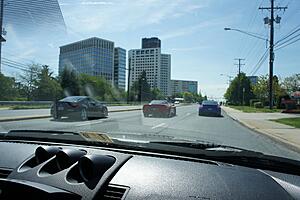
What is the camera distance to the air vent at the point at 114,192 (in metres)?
2.31

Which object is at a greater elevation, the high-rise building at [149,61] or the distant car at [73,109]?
the high-rise building at [149,61]

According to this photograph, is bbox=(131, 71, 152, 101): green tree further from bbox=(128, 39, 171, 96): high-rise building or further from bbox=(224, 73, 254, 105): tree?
bbox=(224, 73, 254, 105): tree

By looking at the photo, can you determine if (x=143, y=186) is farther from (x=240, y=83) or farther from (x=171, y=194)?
(x=240, y=83)

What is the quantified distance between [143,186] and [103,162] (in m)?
0.41

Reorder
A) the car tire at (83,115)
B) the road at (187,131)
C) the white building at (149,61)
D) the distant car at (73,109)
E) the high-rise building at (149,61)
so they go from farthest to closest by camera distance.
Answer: the high-rise building at (149,61), the white building at (149,61), the car tire at (83,115), the distant car at (73,109), the road at (187,131)

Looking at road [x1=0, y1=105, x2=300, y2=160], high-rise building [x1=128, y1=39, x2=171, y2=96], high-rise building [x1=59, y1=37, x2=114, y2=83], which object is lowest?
road [x1=0, y1=105, x2=300, y2=160]

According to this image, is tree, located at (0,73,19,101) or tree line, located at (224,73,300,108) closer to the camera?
tree, located at (0,73,19,101)

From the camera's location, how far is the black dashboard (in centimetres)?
231

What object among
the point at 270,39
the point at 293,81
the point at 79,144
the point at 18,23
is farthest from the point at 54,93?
the point at 293,81

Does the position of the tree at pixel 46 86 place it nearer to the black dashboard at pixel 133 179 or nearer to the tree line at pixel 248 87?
the tree line at pixel 248 87

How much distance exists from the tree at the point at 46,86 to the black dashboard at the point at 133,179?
62.5m

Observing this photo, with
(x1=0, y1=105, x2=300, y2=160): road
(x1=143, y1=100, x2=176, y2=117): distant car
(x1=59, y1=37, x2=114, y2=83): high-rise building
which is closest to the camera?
(x1=0, y1=105, x2=300, y2=160): road

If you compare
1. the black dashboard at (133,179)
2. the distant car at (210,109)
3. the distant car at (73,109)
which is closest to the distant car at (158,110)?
the distant car at (210,109)

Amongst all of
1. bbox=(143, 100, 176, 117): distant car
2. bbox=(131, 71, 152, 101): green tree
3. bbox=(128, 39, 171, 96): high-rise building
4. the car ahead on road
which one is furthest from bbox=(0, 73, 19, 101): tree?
bbox=(131, 71, 152, 101): green tree
